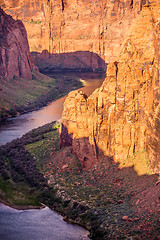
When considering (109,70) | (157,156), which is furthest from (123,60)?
(157,156)

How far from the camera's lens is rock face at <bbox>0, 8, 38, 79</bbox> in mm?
91213

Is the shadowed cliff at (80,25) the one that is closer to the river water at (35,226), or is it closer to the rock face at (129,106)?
the rock face at (129,106)

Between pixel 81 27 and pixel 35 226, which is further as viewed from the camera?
pixel 81 27

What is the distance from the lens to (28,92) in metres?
95.1

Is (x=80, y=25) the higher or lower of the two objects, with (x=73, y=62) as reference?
higher

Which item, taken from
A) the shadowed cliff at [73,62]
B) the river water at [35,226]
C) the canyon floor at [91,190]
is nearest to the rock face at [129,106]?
the canyon floor at [91,190]

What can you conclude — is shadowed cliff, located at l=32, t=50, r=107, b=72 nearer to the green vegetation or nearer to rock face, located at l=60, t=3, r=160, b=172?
the green vegetation

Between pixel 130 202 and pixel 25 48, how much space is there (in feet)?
276

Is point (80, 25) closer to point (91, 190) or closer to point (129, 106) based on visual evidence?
point (129, 106)

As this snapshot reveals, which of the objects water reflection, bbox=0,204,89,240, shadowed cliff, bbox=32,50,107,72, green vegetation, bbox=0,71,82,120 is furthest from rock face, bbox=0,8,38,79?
water reflection, bbox=0,204,89,240

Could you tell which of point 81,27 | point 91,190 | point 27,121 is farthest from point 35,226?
point 81,27

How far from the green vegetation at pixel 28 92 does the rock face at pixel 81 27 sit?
51.3 meters

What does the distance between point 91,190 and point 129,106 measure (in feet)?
26.6

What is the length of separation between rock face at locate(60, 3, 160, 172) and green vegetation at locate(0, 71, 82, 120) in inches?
1531
